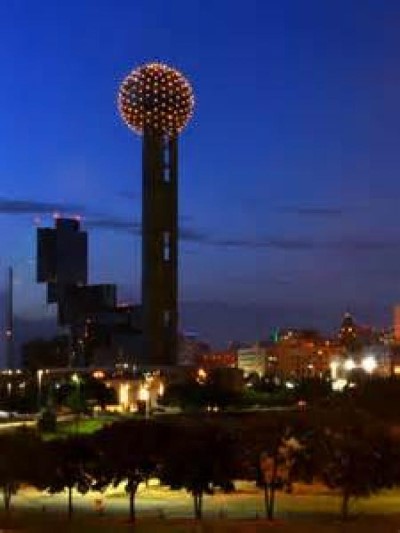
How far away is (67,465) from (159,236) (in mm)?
87522

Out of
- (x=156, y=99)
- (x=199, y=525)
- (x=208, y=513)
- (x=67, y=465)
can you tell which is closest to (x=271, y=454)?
(x=208, y=513)

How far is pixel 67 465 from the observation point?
116 ft

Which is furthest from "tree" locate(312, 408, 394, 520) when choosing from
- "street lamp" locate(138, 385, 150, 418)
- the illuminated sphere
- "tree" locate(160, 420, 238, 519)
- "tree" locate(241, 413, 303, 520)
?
the illuminated sphere

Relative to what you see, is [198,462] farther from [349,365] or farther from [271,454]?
[349,365]

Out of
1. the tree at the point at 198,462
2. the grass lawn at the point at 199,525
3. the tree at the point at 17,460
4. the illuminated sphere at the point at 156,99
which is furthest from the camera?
the illuminated sphere at the point at 156,99

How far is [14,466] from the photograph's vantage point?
34.3m

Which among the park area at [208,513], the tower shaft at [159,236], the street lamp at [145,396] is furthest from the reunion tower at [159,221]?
the park area at [208,513]

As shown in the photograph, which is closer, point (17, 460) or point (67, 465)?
point (17, 460)

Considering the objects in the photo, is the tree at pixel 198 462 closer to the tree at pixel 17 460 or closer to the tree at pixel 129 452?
the tree at pixel 129 452

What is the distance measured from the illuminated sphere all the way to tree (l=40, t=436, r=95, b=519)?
82759 mm

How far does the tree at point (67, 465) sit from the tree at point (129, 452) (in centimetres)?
43

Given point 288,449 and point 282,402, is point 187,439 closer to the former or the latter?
point 288,449

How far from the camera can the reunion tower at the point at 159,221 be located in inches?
4643

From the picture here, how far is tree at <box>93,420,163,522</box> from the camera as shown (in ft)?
113
